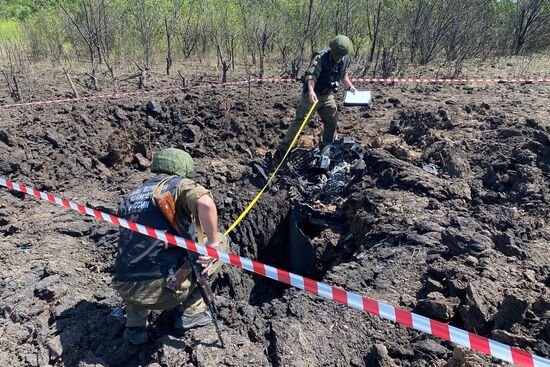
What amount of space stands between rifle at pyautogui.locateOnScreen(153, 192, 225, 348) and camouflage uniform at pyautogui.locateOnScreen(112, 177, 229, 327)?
0.19 feet

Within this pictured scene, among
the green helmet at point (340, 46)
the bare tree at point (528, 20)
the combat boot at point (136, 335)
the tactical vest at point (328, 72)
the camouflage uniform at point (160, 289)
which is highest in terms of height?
the bare tree at point (528, 20)

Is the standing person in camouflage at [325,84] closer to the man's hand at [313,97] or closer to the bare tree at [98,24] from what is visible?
the man's hand at [313,97]

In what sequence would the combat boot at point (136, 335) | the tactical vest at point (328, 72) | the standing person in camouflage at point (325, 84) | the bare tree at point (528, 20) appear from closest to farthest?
the combat boot at point (136, 335) → the standing person in camouflage at point (325, 84) → the tactical vest at point (328, 72) → the bare tree at point (528, 20)

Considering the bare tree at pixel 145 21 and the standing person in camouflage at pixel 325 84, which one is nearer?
the standing person in camouflage at pixel 325 84

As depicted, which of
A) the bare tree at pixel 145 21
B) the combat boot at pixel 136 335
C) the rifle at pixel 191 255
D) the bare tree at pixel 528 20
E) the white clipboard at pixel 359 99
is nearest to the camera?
the rifle at pixel 191 255

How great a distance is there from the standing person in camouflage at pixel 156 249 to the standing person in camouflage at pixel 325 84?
10.3 ft

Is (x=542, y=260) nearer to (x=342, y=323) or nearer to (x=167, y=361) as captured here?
(x=342, y=323)

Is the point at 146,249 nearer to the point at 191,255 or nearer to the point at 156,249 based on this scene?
the point at 156,249

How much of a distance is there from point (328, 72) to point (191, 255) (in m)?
3.93

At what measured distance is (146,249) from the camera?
3.05 m

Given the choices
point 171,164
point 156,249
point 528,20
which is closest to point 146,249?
point 156,249

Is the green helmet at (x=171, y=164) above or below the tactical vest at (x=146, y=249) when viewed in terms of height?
above

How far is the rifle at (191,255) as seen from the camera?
2.99 meters

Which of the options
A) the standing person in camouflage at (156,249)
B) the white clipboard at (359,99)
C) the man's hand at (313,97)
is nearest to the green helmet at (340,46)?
the man's hand at (313,97)
